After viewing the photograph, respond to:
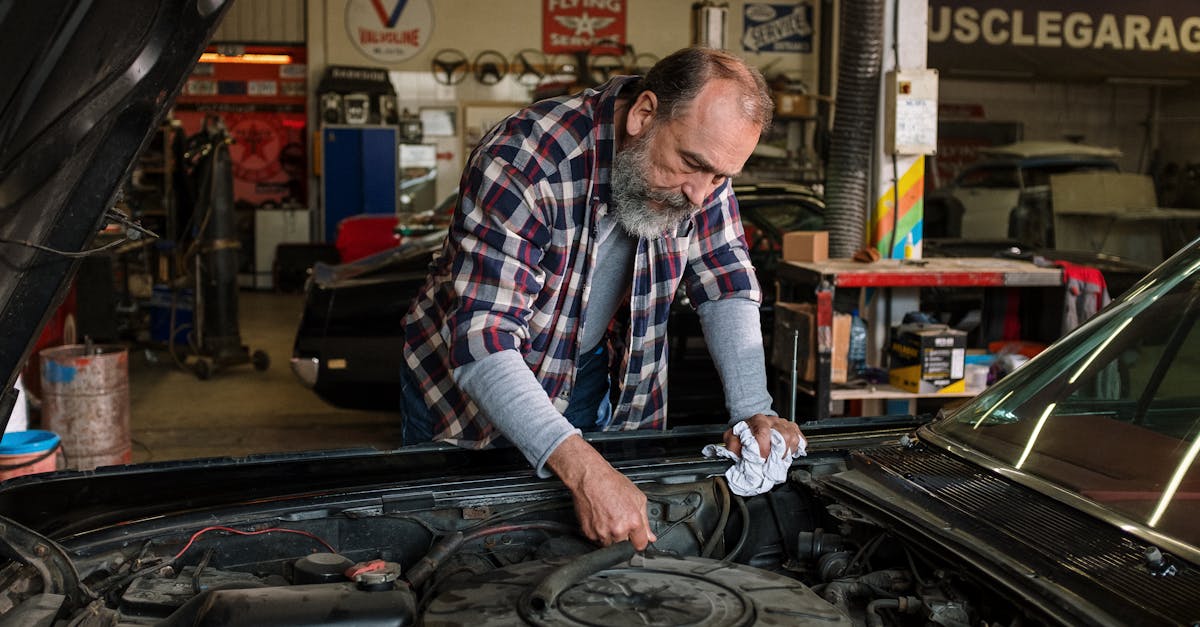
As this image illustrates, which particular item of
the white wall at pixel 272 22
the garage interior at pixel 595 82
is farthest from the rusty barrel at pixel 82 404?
the white wall at pixel 272 22

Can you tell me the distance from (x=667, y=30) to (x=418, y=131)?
3.08m

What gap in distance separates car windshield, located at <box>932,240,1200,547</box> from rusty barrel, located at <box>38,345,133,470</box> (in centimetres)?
343

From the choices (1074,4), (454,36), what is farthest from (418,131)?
(1074,4)

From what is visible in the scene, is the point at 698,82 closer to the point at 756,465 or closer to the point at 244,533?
the point at 756,465

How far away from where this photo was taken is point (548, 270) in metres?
2.01

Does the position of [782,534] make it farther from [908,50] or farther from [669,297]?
[908,50]

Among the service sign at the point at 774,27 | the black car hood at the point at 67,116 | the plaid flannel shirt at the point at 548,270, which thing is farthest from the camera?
the service sign at the point at 774,27

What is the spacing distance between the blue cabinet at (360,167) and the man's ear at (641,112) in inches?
400

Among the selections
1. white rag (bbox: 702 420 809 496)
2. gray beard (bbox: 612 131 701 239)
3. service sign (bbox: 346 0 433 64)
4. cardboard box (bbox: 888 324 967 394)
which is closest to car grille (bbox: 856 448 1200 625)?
white rag (bbox: 702 420 809 496)

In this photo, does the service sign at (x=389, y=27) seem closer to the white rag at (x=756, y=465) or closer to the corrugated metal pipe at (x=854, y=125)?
the corrugated metal pipe at (x=854, y=125)

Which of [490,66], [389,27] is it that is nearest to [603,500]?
[490,66]

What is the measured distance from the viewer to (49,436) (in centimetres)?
350

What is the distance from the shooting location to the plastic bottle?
165 inches

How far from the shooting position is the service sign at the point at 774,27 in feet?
41.1
